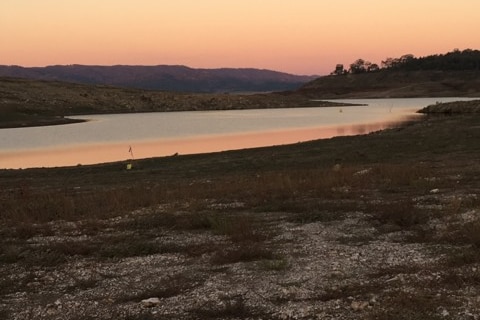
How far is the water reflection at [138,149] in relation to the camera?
5118 cm

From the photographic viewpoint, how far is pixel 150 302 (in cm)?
991

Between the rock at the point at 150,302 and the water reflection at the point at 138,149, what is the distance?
40915mm

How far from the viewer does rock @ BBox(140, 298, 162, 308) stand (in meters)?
9.85

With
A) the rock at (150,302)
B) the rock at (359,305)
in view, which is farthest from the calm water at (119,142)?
the rock at (359,305)

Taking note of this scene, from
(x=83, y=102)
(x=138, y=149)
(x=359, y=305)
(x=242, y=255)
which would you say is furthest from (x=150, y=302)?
(x=83, y=102)

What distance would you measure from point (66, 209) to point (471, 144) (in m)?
29.7

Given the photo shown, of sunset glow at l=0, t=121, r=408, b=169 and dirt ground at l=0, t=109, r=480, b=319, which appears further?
sunset glow at l=0, t=121, r=408, b=169

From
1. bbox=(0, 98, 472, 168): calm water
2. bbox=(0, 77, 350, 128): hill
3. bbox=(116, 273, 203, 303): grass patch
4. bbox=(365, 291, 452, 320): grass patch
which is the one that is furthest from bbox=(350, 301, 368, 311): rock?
bbox=(0, 77, 350, 128): hill

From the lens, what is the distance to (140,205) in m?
21.0

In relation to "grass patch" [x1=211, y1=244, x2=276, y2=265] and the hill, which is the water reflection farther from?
the hill

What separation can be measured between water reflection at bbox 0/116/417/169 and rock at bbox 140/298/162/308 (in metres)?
40.9

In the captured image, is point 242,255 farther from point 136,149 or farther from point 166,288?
point 136,149

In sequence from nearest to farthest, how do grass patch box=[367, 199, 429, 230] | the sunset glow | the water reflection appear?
grass patch box=[367, 199, 429, 230] → the sunset glow → the water reflection

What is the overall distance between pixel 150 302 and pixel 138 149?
166ft
